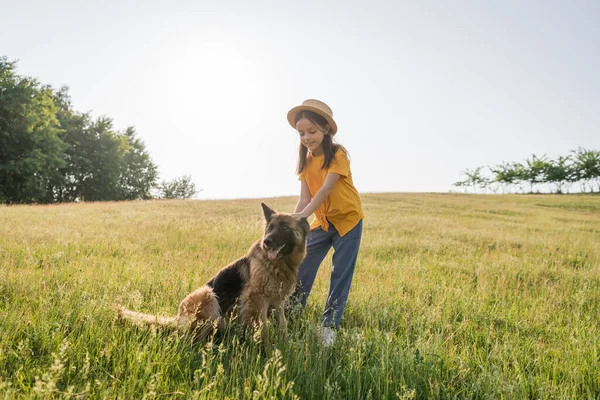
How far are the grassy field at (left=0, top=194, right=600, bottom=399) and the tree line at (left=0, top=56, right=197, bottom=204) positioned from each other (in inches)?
1211

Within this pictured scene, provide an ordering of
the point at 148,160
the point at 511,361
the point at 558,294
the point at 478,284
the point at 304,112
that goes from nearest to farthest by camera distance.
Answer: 1. the point at 511,361
2. the point at 304,112
3. the point at 558,294
4. the point at 478,284
5. the point at 148,160

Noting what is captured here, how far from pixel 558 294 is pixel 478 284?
1.24 meters

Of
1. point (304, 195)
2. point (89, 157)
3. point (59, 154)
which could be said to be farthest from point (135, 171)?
point (304, 195)

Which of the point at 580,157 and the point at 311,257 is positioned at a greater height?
the point at 580,157

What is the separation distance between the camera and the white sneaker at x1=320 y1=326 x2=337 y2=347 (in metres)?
3.48

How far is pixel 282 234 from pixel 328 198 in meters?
0.89

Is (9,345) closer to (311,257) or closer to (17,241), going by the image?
(311,257)

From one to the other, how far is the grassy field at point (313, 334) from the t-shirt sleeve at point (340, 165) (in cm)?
177

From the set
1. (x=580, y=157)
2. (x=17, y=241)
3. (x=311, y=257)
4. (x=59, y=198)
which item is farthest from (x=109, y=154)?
(x=580, y=157)

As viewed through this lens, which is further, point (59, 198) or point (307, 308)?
point (59, 198)

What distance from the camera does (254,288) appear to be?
3.62 meters

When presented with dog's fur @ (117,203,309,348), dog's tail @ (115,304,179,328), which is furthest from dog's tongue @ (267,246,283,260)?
dog's tail @ (115,304,179,328)

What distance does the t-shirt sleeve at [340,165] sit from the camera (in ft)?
13.4

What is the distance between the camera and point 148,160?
5841 cm
